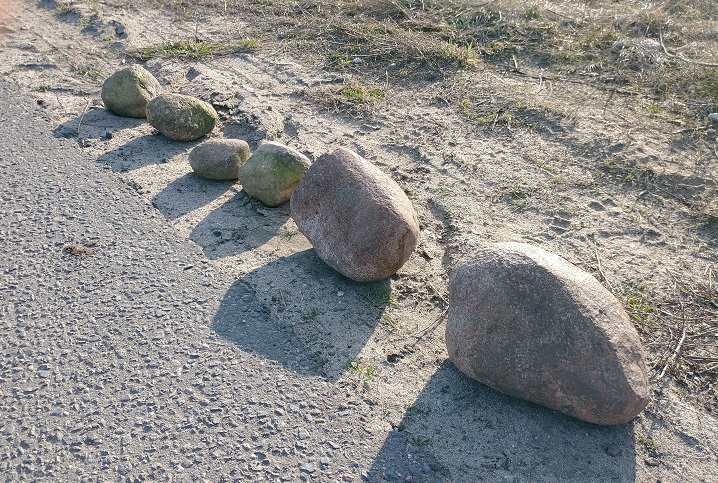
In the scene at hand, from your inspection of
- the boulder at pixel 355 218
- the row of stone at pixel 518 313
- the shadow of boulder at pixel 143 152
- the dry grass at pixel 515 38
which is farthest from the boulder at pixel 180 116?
the row of stone at pixel 518 313

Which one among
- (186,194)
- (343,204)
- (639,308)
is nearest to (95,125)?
Answer: (186,194)

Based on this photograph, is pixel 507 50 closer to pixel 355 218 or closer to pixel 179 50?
pixel 179 50

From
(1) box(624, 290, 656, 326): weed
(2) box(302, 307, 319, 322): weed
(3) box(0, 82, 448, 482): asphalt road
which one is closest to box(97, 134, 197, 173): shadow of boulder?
(3) box(0, 82, 448, 482): asphalt road

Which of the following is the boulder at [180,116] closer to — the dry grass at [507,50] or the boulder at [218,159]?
the boulder at [218,159]

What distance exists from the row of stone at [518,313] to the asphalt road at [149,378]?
54 centimetres

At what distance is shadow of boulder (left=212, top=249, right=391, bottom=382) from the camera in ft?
10.9

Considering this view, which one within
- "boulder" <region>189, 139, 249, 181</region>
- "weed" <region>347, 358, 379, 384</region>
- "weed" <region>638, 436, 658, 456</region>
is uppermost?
"weed" <region>638, 436, 658, 456</region>

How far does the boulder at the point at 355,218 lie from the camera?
360cm

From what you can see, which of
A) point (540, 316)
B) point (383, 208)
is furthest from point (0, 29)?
point (540, 316)

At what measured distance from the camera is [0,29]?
7324 mm

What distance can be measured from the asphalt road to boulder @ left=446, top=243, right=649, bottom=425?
54 cm

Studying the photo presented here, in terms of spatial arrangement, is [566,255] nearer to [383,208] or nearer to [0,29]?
[383,208]

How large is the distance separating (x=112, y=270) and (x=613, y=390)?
2752mm

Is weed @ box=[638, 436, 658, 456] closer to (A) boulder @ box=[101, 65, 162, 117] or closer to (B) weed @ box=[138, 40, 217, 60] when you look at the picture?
(A) boulder @ box=[101, 65, 162, 117]
